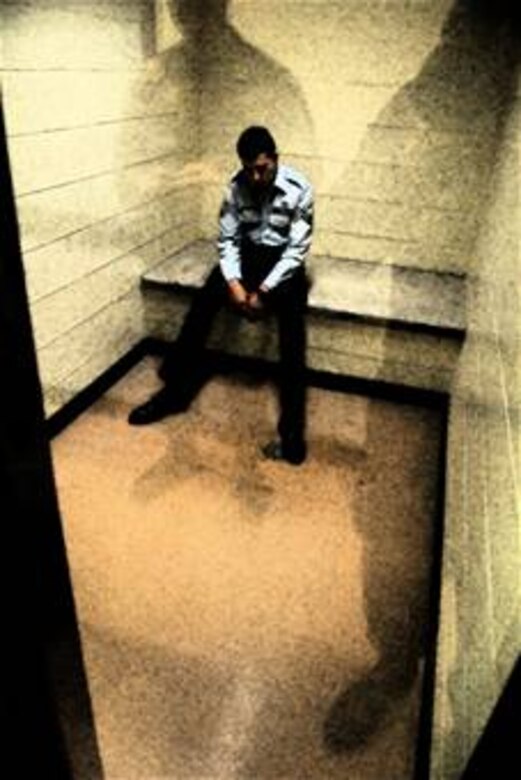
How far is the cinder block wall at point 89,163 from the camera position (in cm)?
267

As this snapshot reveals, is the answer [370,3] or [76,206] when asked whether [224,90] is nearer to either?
[370,3]

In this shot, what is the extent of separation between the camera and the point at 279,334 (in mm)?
3480

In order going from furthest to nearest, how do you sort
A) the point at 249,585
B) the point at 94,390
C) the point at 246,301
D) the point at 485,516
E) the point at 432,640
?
the point at 94,390 < the point at 246,301 < the point at 249,585 < the point at 432,640 < the point at 485,516

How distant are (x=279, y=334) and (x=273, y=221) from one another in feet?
1.91

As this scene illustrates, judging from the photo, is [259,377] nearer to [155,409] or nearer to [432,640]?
[155,409]

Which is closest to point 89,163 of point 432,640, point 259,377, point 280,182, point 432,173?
point 280,182

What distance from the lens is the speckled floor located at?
195 centimetres

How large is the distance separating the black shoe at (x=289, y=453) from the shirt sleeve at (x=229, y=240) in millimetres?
912

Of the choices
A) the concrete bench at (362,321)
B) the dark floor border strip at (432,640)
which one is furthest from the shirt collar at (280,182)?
the dark floor border strip at (432,640)

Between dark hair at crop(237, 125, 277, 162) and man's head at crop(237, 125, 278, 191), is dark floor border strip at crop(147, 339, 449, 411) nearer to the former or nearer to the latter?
man's head at crop(237, 125, 278, 191)

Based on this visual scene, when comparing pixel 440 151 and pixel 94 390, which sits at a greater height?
pixel 440 151

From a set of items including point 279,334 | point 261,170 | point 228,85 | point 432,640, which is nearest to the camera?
point 432,640

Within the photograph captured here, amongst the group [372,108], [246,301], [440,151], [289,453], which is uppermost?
[372,108]

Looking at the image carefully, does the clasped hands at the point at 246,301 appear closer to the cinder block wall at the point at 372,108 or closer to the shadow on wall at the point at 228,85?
the cinder block wall at the point at 372,108
